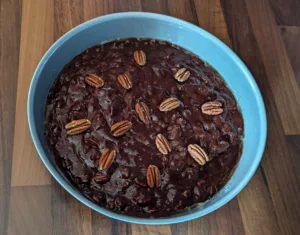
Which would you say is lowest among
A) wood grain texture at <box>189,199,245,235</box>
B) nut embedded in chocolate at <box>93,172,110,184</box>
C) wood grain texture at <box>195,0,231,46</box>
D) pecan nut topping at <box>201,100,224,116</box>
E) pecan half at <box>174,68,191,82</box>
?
wood grain texture at <box>189,199,245,235</box>

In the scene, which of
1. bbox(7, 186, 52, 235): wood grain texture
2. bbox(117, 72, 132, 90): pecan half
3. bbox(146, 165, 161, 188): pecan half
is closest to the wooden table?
bbox(7, 186, 52, 235): wood grain texture

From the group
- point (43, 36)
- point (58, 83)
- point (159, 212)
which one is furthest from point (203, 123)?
point (43, 36)

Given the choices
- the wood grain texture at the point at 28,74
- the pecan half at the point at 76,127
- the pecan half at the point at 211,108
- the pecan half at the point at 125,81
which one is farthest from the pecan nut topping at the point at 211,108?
the wood grain texture at the point at 28,74

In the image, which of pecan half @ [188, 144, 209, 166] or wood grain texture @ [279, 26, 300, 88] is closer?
pecan half @ [188, 144, 209, 166]

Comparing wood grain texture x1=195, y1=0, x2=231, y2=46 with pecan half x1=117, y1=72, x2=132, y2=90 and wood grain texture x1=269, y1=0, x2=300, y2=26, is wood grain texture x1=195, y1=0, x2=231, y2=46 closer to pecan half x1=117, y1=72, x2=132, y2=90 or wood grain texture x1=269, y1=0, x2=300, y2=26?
wood grain texture x1=269, y1=0, x2=300, y2=26

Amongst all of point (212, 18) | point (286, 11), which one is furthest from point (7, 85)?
point (286, 11)

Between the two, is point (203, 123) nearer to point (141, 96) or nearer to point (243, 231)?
point (141, 96)
